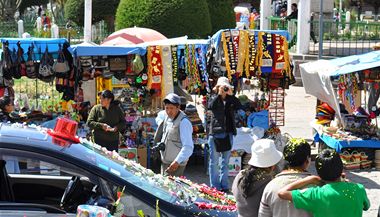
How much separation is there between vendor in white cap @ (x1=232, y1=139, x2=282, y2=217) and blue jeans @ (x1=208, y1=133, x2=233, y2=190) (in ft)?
13.2

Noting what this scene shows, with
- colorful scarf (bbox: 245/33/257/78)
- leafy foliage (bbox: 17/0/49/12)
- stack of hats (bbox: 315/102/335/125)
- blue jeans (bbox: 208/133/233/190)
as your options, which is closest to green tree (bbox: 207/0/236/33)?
stack of hats (bbox: 315/102/335/125)

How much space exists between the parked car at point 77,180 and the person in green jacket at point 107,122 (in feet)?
12.2

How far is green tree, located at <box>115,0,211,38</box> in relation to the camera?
76.0 feet

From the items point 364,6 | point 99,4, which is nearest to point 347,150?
point 99,4

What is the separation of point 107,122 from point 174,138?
5.73 ft

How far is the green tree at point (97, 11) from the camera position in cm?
3338

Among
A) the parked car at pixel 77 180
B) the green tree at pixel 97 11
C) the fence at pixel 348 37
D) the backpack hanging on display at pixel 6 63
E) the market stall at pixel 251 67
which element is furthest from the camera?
the green tree at pixel 97 11

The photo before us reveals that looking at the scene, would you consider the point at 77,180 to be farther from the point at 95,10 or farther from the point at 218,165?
the point at 95,10

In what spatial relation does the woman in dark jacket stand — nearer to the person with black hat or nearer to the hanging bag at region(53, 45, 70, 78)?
the hanging bag at region(53, 45, 70, 78)

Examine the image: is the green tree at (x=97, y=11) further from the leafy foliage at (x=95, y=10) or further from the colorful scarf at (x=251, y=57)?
the colorful scarf at (x=251, y=57)

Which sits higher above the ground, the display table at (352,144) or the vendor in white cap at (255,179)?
the vendor in white cap at (255,179)

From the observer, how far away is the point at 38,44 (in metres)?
11.7

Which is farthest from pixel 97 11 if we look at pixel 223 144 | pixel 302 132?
pixel 223 144

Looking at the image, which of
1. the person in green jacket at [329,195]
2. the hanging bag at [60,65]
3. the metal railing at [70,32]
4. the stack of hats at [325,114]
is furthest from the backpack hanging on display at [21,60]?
the metal railing at [70,32]
